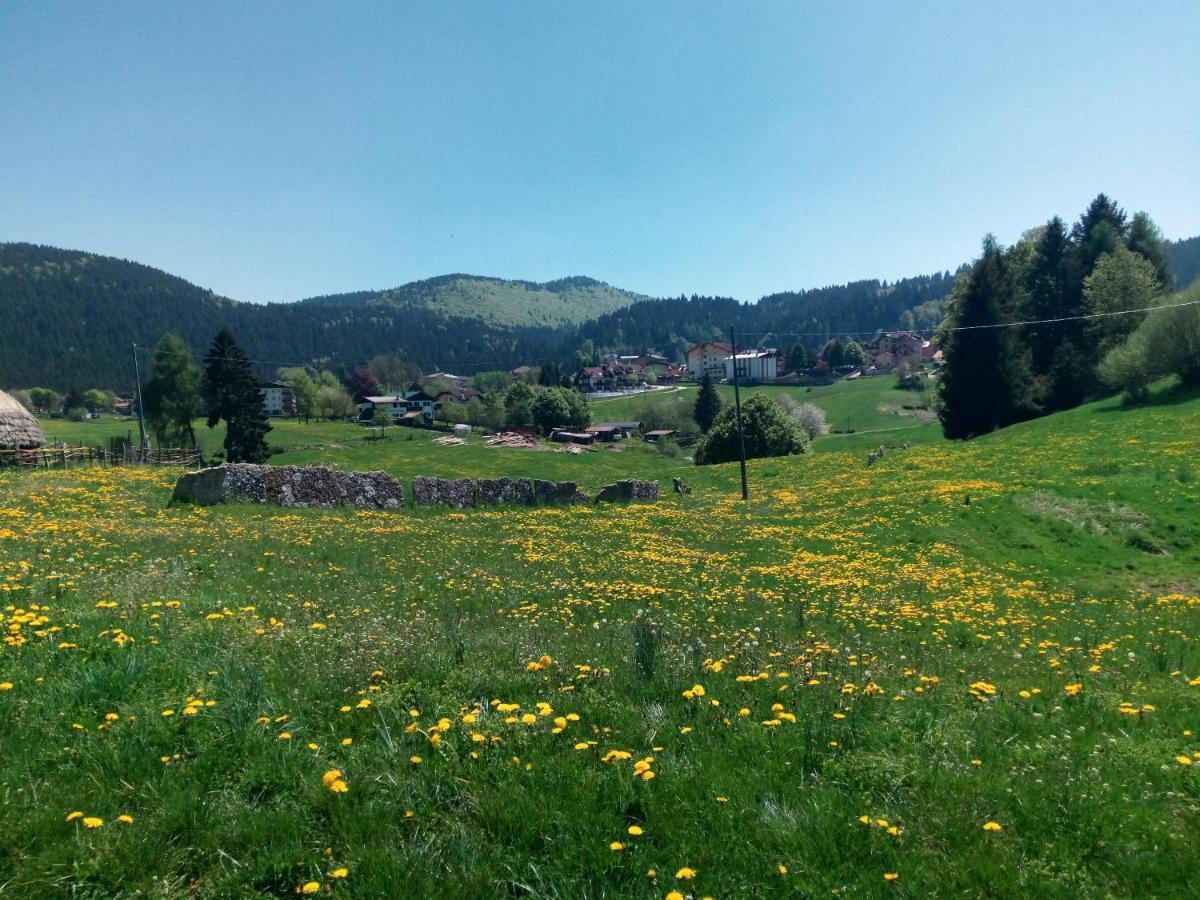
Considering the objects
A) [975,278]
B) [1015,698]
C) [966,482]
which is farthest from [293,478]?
[975,278]

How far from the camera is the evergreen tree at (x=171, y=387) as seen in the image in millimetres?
74375

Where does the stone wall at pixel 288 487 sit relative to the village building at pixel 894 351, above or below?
below

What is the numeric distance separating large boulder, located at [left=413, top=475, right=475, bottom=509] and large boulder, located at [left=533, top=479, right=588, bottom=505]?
10.5ft

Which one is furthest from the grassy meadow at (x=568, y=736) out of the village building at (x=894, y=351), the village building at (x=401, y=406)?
the village building at (x=894, y=351)

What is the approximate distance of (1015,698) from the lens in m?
7.62

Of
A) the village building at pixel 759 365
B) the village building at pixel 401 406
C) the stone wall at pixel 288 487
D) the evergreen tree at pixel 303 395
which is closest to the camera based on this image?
the stone wall at pixel 288 487

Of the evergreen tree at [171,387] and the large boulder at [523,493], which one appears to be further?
the evergreen tree at [171,387]

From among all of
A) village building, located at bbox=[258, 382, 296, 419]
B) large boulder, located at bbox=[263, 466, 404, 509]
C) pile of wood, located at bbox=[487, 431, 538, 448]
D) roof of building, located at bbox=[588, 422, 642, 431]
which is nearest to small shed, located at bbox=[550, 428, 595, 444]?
roof of building, located at bbox=[588, 422, 642, 431]

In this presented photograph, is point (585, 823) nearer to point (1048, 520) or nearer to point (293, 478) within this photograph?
point (1048, 520)

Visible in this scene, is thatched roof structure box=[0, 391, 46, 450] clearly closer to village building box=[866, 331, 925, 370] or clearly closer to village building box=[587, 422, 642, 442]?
village building box=[587, 422, 642, 442]

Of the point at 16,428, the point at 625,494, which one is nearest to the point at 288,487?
the point at 625,494

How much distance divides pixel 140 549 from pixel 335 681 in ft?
36.0

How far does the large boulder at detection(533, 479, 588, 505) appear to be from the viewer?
3244 centimetres

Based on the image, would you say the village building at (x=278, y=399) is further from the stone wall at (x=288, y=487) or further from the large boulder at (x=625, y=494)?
the stone wall at (x=288, y=487)
